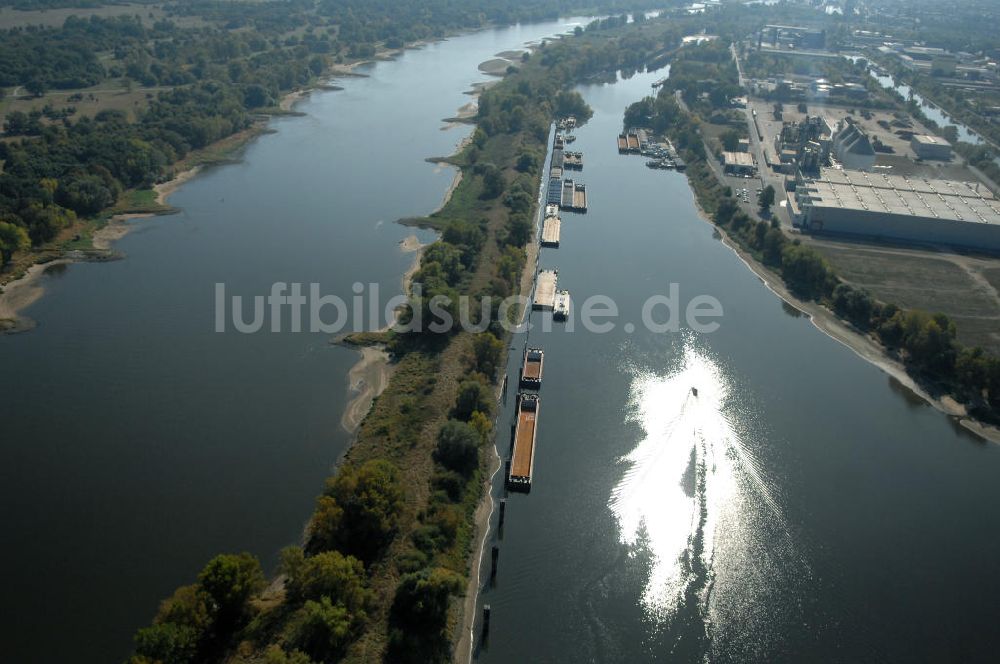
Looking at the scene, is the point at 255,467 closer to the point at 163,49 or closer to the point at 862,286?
the point at 862,286

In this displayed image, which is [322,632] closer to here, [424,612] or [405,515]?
[424,612]

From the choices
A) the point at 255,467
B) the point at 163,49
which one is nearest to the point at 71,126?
the point at 163,49

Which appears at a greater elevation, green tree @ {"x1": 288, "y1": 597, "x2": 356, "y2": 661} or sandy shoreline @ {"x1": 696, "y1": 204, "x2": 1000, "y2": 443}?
sandy shoreline @ {"x1": 696, "y1": 204, "x2": 1000, "y2": 443}

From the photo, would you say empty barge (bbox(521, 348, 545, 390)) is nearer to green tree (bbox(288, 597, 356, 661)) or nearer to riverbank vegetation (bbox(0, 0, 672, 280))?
green tree (bbox(288, 597, 356, 661))

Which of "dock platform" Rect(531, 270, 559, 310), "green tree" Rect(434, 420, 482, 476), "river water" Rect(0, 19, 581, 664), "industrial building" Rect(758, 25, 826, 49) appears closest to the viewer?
"river water" Rect(0, 19, 581, 664)

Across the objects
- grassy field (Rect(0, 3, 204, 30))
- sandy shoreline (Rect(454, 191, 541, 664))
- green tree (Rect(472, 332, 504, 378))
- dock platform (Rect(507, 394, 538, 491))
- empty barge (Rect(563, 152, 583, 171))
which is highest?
grassy field (Rect(0, 3, 204, 30))

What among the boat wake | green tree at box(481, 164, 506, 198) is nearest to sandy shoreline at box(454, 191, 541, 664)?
the boat wake

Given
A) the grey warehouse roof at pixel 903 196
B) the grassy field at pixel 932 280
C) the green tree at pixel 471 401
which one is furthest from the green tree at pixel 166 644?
the grey warehouse roof at pixel 903 196

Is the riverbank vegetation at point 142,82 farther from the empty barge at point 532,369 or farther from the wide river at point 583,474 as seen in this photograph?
the empty barge at point 532,369
